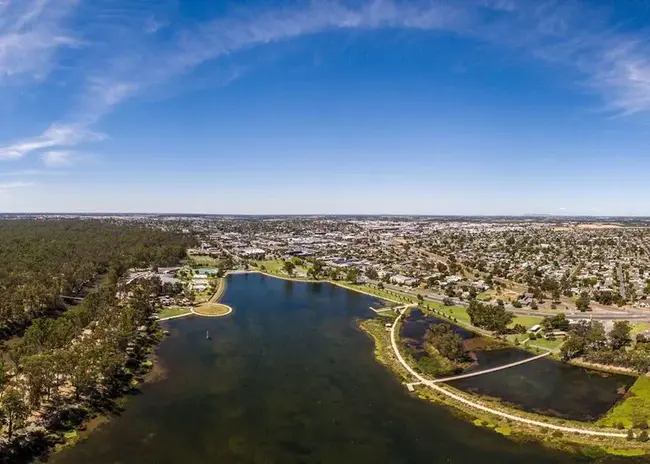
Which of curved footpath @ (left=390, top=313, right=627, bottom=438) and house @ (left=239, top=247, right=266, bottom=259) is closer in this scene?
curved footpath @ (left=390, top=313, right=627, bottom=438)

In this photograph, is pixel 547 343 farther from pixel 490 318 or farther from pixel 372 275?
pixel 372 275

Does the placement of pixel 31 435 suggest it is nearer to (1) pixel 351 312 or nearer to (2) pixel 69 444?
(2) pixel 69 444

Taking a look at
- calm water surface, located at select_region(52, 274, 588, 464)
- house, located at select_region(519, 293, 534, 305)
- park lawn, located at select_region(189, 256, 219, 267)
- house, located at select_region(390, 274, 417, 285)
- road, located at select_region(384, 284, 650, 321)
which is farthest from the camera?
park lawn, located at select_region(189, 256, 219, 267)

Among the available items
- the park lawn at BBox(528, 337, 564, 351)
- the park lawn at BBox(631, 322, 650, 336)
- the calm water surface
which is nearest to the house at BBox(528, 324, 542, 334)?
the park lawn at BBox(528, 337, 564, 351)

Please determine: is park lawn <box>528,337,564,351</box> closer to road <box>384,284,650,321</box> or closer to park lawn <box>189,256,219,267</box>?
road <box>384,284,650,321</box>

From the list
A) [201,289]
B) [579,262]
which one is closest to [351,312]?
[201,289]

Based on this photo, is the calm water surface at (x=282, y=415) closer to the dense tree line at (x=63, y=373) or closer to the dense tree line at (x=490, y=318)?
the dense tree line at (x=63, y=373)
